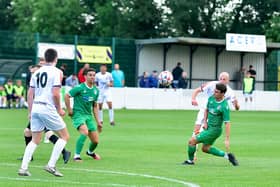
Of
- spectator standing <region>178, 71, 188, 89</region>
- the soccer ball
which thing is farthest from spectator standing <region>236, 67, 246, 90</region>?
the soccer ball

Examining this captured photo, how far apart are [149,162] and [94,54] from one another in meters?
28.1

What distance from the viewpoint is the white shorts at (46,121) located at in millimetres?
12898

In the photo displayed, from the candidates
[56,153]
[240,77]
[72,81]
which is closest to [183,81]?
[240,77]

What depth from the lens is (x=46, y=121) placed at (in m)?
12.9

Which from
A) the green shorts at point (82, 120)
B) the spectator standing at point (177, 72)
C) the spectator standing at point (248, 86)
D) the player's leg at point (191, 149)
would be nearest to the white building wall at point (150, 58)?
the spectator standing at point (177, 72)

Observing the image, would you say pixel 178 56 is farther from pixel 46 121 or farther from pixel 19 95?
pixel 46 121

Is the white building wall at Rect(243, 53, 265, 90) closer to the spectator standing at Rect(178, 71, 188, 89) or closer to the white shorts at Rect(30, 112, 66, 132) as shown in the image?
the spectator standing at Rect(178, 71, 188, 89)

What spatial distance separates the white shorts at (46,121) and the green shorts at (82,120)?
2782 millimetres

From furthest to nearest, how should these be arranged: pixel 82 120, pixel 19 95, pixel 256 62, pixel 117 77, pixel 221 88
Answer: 1. pixel 256 62
2. pixel 19 95
3. pixel 117 77
4. pixel 82 120
5. pixel 221 88

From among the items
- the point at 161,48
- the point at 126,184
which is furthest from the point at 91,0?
the point at 126,184

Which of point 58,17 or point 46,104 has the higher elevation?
point 58,17

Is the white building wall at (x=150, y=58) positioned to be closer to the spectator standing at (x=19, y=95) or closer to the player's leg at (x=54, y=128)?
the spectator standing at (x=19, y=95)

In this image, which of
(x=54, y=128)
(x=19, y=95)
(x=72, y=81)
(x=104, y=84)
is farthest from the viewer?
(x=72, y=81)

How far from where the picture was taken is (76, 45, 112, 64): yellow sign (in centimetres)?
4316
